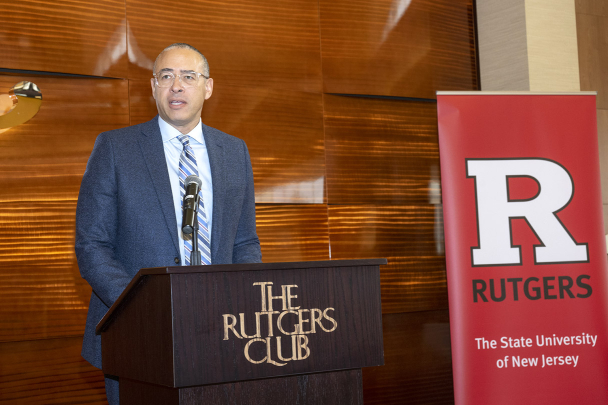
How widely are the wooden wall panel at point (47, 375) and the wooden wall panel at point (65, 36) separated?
140 cm

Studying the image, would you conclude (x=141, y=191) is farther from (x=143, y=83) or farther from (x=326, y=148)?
(x=326, y=148)

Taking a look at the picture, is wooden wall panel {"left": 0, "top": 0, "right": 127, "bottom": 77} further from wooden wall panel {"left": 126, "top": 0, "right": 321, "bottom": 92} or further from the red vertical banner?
the red vertical banner

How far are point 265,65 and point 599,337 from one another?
2.38 meters

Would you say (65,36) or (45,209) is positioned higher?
(65,36)

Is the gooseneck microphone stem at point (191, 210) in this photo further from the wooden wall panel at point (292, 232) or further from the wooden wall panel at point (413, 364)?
the wooden wall panel at point (413, 364)

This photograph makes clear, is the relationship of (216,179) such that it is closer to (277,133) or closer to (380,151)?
(277,133)

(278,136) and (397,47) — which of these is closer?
(278,136)

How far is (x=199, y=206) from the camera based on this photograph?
1926 mm

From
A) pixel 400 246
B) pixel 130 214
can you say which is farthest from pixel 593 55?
pixel 130 214

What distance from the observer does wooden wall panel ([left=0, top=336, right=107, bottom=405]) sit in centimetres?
296

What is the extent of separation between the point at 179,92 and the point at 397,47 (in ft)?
7.54

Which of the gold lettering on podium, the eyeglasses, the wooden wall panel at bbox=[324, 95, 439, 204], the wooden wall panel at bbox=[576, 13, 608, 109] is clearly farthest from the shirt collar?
the wooden wall panel at bbox=[576, 13, 608, 109]

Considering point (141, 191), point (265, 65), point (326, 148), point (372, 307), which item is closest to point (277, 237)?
point (326, 148)

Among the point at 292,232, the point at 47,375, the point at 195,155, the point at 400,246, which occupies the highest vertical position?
the point at 195,155
